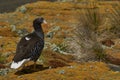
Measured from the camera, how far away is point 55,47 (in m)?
18.7

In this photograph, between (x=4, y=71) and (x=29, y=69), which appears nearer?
(x=4, y=71)

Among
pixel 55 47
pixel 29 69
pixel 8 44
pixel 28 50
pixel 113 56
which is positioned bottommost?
pixel 113 56

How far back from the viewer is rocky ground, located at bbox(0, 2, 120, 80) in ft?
46.2

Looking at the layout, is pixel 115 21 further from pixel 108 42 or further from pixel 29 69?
pixel 29 69

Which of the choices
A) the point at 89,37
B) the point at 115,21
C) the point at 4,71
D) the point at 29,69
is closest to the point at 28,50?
the point at 29,69

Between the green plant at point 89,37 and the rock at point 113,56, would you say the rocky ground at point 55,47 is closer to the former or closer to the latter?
the rock at point 113,56

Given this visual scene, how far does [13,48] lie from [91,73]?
466 centimetres

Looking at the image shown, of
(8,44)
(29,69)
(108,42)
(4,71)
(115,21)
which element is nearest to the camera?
(4,71)

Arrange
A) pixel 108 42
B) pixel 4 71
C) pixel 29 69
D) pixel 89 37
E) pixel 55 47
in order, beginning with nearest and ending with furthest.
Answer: pixel 4 71, pixel 29 69, pixel 55 47, pixel 89 37, pixel 108 42

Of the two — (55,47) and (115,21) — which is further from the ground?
(115,21)

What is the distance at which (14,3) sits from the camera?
34.5 metres

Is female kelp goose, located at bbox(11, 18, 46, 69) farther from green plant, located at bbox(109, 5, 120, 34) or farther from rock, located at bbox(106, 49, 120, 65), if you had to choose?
green plant, located at bbox(109, 5, 120, 34)

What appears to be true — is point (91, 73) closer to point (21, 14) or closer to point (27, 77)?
point (27, 77)

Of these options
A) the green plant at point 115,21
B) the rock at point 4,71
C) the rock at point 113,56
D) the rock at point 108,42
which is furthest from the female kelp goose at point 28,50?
the green plant at point 115,21
